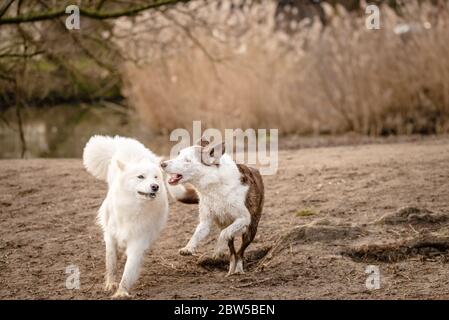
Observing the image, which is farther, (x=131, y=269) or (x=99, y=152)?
(x=99, y=152)

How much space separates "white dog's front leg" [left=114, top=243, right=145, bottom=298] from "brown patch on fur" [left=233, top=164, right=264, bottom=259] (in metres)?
0.87

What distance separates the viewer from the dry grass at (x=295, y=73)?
13.9m

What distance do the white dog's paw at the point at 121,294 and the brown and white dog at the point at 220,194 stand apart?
23.8 inches

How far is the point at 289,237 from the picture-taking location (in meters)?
7.04

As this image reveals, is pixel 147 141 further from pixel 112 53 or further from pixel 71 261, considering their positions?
pixel 71 261

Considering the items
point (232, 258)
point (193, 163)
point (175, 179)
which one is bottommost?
point (232, 258)

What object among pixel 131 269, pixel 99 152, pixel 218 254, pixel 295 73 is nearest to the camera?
pixel 131 269

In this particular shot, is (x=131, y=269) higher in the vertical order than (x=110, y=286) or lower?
higher

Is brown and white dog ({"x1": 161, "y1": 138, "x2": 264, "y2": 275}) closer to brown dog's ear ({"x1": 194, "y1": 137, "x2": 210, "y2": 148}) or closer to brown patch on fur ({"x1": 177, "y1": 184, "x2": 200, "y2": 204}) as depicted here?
brown dog's ear ({"x1": 194, "y1": 137, "x2": 210, "y2": 148})

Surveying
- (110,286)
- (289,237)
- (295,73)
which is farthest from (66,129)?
(110,286)

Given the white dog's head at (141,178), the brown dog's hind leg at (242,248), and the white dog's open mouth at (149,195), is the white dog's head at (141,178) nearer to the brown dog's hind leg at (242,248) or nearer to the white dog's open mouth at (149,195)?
the white dog's open mouth at (149,195)

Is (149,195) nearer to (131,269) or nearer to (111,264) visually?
(131,269)

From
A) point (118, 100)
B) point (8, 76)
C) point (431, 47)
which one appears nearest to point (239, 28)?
point (431, 47)

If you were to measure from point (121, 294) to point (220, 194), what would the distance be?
3.82 feet
